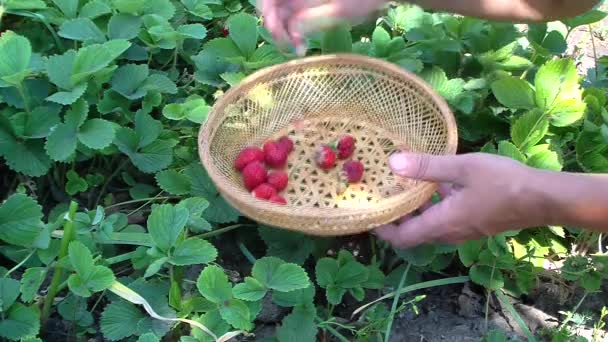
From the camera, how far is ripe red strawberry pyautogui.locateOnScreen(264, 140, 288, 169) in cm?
181

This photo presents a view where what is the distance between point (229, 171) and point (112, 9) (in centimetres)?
56

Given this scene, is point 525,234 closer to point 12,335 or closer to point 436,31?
point 436,31

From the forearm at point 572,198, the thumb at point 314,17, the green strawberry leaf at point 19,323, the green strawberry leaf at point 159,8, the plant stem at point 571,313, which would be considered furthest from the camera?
the green strawberry leaf at point 159,8

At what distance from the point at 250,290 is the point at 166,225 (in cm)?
19

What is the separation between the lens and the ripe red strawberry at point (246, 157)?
69.9 inches

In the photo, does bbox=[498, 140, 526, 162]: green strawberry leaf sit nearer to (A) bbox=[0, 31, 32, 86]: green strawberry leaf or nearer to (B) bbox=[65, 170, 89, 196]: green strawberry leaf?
(B) bbox=[65, 170, 89, 196]: green strawberry leaf

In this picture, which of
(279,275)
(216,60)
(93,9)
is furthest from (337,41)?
(279,275)

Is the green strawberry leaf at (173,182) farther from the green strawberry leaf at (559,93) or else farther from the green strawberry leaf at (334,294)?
the green strawberry leaf at (559,93)

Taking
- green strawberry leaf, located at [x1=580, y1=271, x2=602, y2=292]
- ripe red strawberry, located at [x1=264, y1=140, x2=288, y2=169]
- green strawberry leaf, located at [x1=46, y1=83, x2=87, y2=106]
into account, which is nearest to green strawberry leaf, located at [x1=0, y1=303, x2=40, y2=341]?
green strawberry leaf, located at [x1=46, y1=83, x2=87, y2=106]

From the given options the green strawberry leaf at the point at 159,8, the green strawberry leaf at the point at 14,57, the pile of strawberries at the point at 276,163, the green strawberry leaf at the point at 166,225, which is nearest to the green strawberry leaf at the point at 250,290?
the green strawberry leaf at the point at 166,225

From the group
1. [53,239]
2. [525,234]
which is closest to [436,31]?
[525,234]

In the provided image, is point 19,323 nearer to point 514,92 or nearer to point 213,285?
point 213,285

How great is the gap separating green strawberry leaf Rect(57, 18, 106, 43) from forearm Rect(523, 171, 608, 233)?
110cm

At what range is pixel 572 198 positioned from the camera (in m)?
1.22
